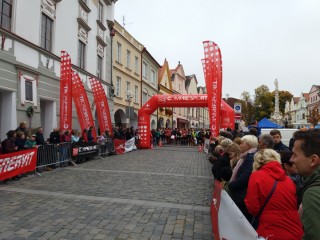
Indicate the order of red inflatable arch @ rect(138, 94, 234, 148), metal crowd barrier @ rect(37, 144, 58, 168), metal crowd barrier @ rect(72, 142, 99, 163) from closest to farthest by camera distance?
1. metal crowd barrier @ rect(37, 144, 58, 168)
2. metal crowd barrier @ rect(72, 142, 99, 163)
3. red inflatable arch @ rect(138, 94, 234, 148)

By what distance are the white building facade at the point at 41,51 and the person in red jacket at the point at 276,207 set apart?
37.0 feet

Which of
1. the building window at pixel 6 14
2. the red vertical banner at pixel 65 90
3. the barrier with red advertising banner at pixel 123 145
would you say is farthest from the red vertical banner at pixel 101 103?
the building window at pixel 6 14

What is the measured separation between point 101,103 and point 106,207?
12.8 metres

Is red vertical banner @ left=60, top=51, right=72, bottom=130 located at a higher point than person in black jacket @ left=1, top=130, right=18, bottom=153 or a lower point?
higher

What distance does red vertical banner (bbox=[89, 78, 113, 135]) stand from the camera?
18.6 meters

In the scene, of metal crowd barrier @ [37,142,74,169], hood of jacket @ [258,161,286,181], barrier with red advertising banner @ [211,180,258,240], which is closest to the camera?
barrier with red advertising banner @ [211,180,258,240]

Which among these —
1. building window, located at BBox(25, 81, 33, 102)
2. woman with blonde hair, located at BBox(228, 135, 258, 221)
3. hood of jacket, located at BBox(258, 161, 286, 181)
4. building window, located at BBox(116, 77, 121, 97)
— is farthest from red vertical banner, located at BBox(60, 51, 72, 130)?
hood of jacket, located at BBox(258, 161, 286, 181)

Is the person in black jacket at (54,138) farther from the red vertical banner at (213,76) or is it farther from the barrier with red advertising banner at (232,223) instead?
the barrier with red advertising banner at (232,223)

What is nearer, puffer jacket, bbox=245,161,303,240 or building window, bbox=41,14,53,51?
puffer jacket, bbox=245,161,303,240

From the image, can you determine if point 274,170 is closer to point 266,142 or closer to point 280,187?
point 280,187

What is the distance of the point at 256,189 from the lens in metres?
2.90

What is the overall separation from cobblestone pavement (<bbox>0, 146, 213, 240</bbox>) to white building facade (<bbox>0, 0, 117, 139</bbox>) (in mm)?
4093

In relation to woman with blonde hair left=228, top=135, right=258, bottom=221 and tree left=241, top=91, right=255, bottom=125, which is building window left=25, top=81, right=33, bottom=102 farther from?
tree left=241, top=91, right=255, bottom=125

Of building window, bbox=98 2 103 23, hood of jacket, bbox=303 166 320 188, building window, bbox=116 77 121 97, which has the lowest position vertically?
hood of jacket, bbox=303 166 320 188
